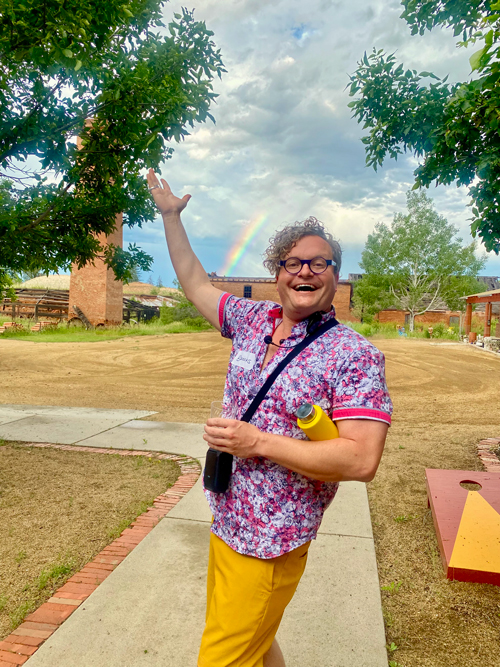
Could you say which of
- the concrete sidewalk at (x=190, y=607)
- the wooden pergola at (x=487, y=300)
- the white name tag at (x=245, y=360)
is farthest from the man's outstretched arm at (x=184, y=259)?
the wooden pergola at (x=487, y=300)

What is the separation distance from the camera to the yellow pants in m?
1.55

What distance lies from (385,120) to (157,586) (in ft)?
15.4

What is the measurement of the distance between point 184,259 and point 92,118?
348cm

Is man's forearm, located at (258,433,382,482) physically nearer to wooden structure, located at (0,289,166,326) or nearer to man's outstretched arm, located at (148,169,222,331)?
man's outstretched arm, located at (148,169,222,331)

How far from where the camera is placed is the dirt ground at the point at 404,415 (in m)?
2.84

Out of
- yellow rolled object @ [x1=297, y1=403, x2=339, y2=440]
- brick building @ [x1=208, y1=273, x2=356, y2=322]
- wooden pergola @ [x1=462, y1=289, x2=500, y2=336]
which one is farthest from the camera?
brick building @ [x1=208, y1=273, x2=356, y2=322]

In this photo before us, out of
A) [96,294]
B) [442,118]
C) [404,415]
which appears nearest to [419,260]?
[96,294]

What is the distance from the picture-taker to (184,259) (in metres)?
2.18

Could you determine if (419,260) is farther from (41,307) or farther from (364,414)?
(364,414)

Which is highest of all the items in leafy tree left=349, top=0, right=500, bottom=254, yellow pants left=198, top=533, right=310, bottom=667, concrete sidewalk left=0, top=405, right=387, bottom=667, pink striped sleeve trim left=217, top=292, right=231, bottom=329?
leafy tree left=349, top=0, right=500, bottom=254

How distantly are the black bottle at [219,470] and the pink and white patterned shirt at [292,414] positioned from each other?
39 mm

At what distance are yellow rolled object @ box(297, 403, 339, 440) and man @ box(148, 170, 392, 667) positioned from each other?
1.2 inches

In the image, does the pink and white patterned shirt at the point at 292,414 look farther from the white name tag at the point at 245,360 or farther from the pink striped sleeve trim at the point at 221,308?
the pink striped sleeve trim at the point at 221,308

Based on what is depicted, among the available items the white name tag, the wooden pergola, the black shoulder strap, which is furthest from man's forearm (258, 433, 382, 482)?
the wooden pergola
